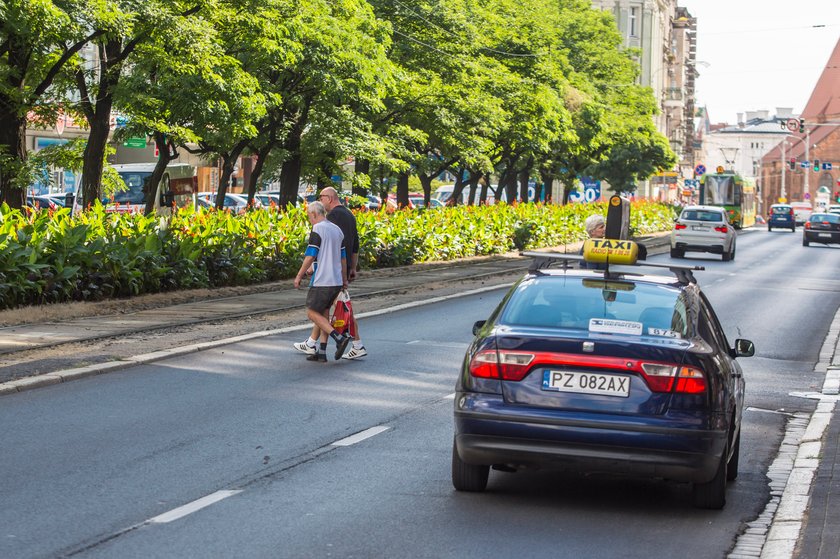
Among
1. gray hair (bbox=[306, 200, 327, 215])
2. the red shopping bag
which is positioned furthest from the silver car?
gray hair (bbox=[306, 200, 327, 215])

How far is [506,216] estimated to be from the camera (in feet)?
145

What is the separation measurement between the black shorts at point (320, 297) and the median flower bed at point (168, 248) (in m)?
5.34

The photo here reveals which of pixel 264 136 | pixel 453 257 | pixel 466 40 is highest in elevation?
pixel 466 40

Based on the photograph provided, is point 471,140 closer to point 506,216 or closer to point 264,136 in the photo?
point 506,216

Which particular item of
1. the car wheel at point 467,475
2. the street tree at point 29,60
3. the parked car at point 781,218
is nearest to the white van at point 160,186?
the street tree at point 29,60

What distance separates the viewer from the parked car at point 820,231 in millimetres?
62875

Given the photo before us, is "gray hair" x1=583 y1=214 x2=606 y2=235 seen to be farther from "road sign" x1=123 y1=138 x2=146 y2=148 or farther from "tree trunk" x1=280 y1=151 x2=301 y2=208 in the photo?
"tree trunk" x1=280 y1=151 x2=301 y2=208

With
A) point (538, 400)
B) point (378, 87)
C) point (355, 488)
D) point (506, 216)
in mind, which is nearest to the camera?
point (538, 400)

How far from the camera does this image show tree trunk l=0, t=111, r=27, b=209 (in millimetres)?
24219

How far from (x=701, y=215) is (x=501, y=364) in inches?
1515

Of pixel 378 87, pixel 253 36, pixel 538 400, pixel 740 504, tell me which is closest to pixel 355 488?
pixel 538 400

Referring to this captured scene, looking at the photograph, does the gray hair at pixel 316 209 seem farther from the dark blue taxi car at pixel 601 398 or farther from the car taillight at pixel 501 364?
the car taillight at pixel 501 364

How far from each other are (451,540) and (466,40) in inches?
1313

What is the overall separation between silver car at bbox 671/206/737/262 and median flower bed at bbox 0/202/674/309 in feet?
32.2
